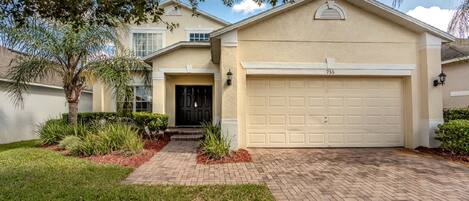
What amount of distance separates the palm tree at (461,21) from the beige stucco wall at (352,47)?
7.32ft

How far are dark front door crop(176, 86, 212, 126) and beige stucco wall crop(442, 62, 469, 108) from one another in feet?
39.7

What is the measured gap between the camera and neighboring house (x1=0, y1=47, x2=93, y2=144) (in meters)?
13.7

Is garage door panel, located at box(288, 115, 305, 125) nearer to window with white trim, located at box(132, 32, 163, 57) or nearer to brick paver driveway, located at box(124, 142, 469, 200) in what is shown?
brick paver driveway, located at box(124, 142, 469, 200)

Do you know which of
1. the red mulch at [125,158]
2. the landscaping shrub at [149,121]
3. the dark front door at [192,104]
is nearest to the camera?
the red mulch at [125,158]

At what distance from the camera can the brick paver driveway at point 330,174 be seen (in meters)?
5.72

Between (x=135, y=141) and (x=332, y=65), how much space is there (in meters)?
6.86

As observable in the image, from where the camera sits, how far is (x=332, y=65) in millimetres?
10523

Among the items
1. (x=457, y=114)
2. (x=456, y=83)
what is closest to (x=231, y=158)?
(x=457, y=114)

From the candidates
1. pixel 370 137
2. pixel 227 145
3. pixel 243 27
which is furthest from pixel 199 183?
pixel 370 137

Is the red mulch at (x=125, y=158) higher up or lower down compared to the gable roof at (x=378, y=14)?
lower down

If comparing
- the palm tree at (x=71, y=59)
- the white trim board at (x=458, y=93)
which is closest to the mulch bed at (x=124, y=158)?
the palm tree at (x=71, y=59)

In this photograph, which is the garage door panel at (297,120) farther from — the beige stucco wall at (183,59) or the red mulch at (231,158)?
the beige stucco wall at (183,59)

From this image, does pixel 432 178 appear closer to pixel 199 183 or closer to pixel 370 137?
pixel 370 137

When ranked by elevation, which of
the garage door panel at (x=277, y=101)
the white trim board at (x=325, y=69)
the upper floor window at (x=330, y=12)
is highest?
the upper floor window at (x=330, y=12)
